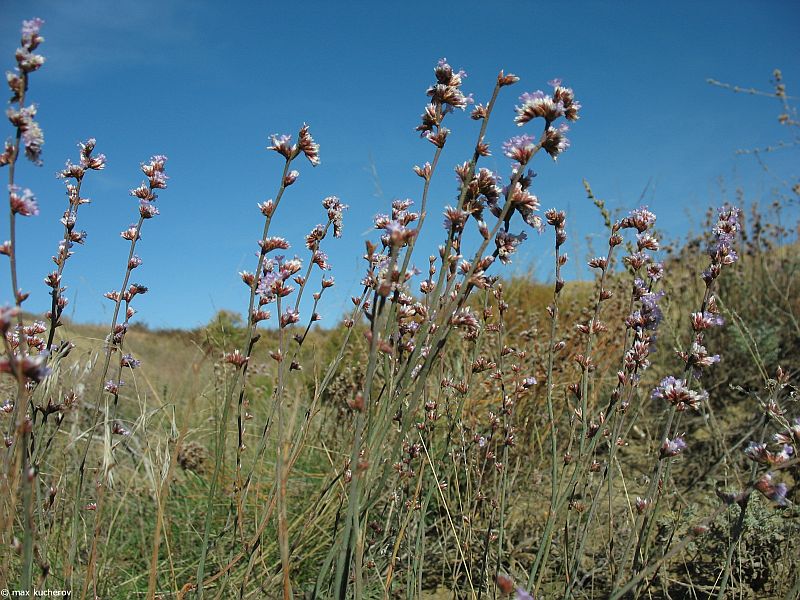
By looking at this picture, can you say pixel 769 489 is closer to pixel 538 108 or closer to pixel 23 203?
pixel 538 108

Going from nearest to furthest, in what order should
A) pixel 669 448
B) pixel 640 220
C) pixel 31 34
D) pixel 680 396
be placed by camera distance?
1. pixel 31 34
2. pixel 669 448
3. pixel 680 396
4. pixel 640 220

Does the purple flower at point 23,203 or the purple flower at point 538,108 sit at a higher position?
the purple flower at point 538,108

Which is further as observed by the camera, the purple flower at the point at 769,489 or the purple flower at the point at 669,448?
the purple flower at the point at 669,448

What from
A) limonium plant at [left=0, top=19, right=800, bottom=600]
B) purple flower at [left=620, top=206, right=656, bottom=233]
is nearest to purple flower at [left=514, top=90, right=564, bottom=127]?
limonium plant at [left=0, top=19, right=800, bottom=600]

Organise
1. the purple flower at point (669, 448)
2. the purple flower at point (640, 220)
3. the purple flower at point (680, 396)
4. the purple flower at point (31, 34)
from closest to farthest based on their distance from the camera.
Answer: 1. the purple flower at point (31, 34)
2. the purple flower at point (669, 448)
3. the purple flower at point (680, 396)
4. the purple flower at point (640, 220)

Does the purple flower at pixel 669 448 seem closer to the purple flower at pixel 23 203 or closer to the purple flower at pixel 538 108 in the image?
the purple flower at pixel 538 108

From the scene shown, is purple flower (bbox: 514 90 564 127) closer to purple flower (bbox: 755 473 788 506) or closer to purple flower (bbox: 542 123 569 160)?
purple flower (bbox: 542 123 569 160)

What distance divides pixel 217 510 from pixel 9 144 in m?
2.71

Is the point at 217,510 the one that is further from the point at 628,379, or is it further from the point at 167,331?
the point at 167,331

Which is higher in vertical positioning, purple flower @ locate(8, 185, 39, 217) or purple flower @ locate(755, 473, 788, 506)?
purple flower @ locate(8, 185, 39, 217)

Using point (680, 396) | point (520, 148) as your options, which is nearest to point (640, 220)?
point (680, 396)

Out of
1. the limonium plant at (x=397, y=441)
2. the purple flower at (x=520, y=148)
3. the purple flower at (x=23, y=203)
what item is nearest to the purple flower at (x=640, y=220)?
the limonium plant at (x=397, y=441)

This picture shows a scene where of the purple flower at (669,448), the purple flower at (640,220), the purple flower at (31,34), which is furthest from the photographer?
the purple flower at (640,220)

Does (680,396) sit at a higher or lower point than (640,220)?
lower
